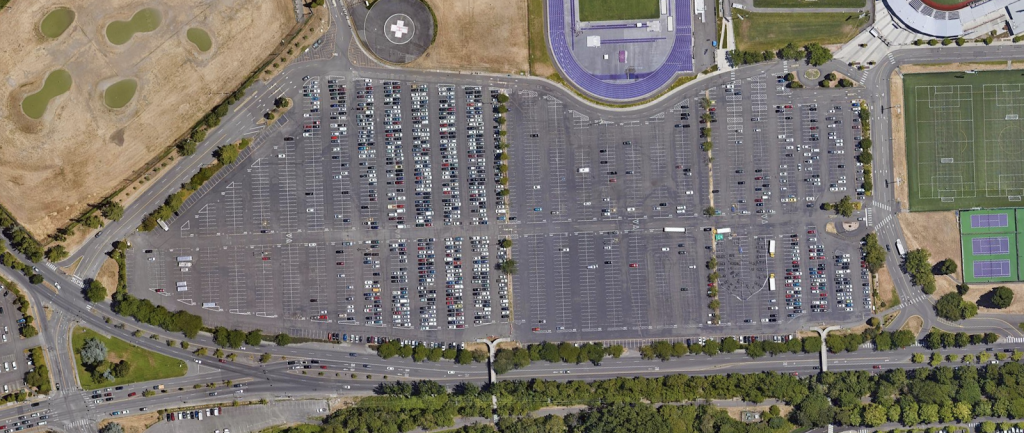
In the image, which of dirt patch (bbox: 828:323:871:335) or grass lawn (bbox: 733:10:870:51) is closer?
grass lawn (bbox: 733:10:870:51)

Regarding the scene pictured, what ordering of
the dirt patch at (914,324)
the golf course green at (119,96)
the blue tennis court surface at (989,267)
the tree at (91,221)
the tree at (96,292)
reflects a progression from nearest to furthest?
the tree at (91,221), the tree at (96,292), the golf course green at (119,96), the blue tennis court surface at (989,267), the dirt patch at (914,324)

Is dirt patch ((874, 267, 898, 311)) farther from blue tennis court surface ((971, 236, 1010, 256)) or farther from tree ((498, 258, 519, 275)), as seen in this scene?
tree ((498, 258, 519, 275))

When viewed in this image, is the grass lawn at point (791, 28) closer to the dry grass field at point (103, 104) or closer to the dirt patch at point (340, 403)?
the dry grass field at point (103, 104)

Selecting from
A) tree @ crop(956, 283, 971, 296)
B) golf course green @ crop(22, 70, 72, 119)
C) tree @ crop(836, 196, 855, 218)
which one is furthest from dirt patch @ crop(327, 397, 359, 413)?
tree @ crop(956, 283, 971, 296)

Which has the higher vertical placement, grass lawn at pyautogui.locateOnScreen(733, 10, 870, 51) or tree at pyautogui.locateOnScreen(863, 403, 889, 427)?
grass lawn at pyautogui.locateOnScreen(733, 10, 870, 51)

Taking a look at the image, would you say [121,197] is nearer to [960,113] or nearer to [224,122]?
[224,122]

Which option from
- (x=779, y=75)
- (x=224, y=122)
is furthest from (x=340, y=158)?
(x=779, y=75)

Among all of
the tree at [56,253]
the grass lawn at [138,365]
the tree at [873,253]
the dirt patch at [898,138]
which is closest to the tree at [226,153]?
the tree at [56,253]
